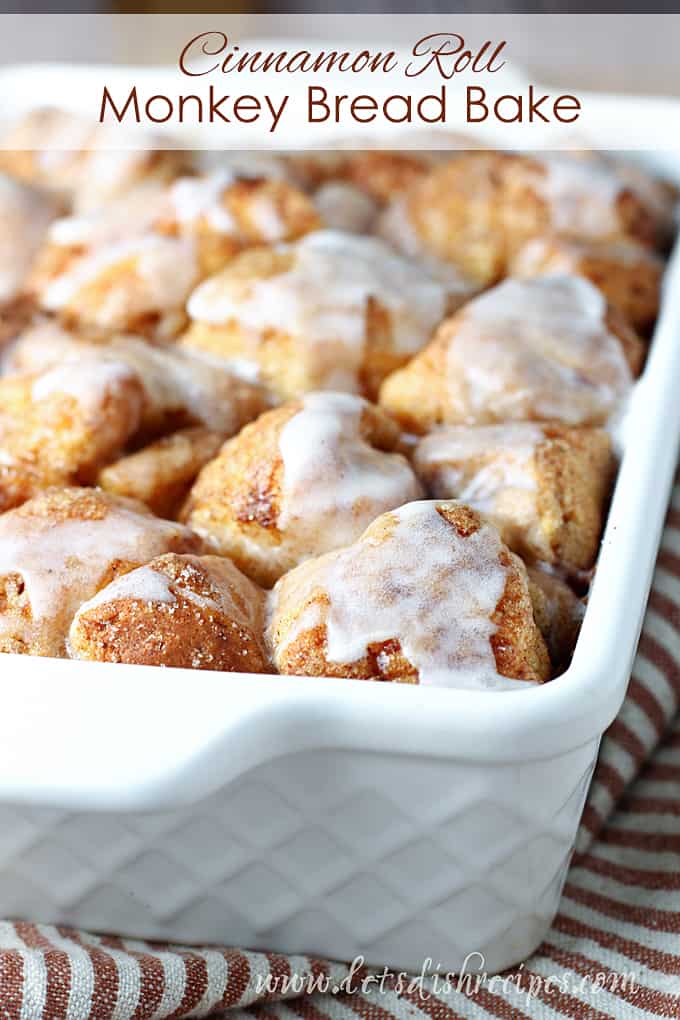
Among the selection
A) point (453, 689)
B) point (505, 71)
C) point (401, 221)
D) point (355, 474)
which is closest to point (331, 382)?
point (355, 474)

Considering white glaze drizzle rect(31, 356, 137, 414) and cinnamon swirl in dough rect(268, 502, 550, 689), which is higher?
white glaze drizzle rect(31, 356, 137, 414)

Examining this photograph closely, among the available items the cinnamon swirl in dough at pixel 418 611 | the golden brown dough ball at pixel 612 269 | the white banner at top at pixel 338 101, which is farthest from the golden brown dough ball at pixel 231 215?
the cinnamon swirl in dough at pixel 418 611

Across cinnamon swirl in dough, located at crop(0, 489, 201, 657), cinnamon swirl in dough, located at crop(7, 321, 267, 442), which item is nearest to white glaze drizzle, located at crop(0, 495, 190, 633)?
cinnamon swirl in dough, located at crop(0, 489, 201, 657)

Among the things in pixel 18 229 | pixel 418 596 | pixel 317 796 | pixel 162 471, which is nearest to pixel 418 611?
pixel 418 596

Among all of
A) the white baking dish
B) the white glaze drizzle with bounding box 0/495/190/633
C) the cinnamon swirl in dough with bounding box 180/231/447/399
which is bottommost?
the white baking dish

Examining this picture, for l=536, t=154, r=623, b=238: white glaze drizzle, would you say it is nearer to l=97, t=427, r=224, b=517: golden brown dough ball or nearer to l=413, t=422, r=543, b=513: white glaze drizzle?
l=413, t=422, r=543, b=513: white glaze drizzle

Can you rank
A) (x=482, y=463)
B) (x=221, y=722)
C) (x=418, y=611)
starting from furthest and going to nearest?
(x=482, y=463), (x=418, y=611), (x=221, y=722)

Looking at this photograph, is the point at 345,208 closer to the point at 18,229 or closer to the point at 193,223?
the point at 193,223
